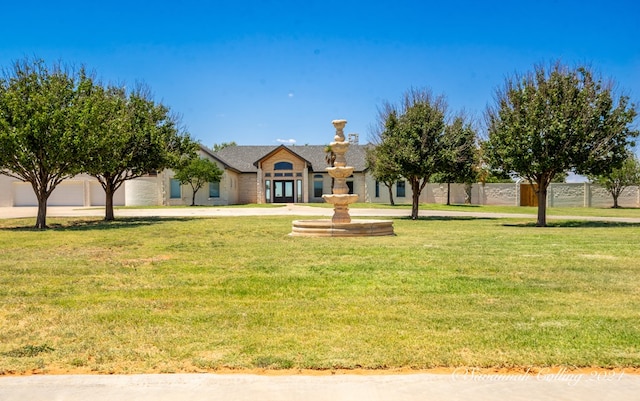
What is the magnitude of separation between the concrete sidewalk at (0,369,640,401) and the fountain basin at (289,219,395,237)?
11.7 meters

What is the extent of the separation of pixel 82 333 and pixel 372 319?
2.99 metres

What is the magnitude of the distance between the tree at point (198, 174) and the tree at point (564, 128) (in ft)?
90.8

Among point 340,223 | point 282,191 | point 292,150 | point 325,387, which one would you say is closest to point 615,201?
point 292,150

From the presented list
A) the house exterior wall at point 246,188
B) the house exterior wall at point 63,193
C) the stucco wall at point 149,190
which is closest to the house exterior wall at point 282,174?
the house exterior wall at point 246,188

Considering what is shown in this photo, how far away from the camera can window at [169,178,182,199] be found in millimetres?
47000

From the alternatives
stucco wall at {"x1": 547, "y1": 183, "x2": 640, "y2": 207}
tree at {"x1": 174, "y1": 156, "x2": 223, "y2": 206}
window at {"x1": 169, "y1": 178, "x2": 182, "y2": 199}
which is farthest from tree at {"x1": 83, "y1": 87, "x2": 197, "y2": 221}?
stucco wall at {"x1": 547, "y1": 183, "x2": 640, "y2": 207}

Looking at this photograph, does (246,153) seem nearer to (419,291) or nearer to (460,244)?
(460,244)

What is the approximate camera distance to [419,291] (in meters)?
7.67

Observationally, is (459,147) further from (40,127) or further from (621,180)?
(621,180)

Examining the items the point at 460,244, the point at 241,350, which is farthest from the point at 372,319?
the point at 460,244

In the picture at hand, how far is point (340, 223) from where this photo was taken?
16547 mm

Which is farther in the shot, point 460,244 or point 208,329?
point 460,244

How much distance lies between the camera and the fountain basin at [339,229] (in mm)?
16203

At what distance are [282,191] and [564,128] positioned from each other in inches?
1336
